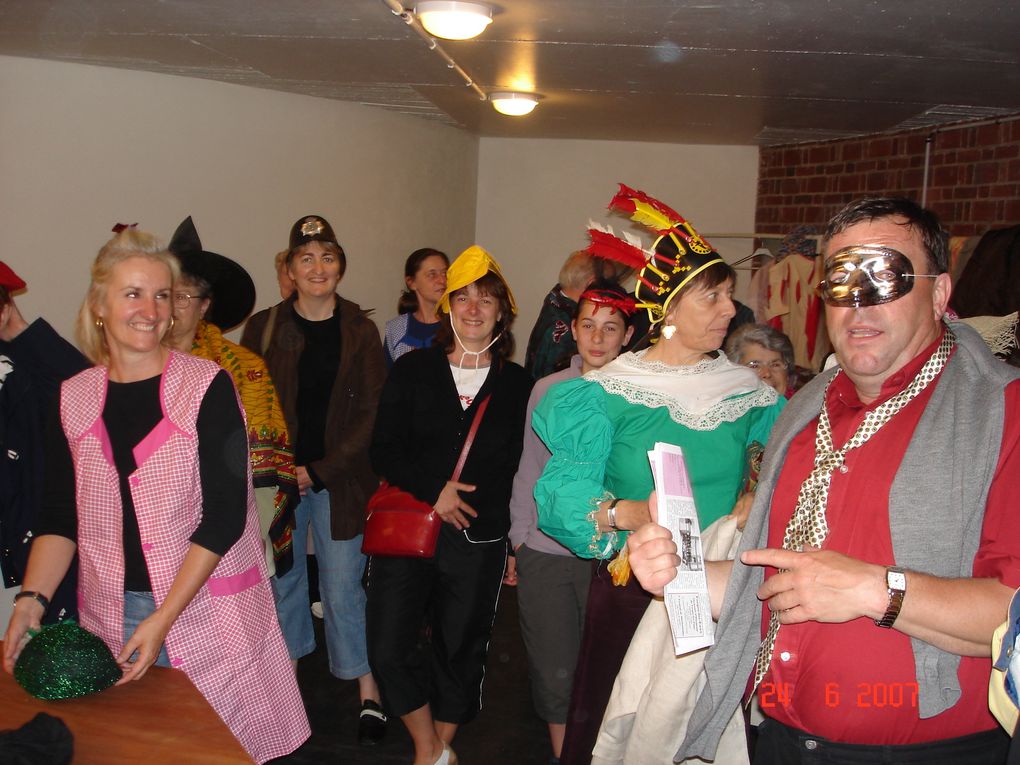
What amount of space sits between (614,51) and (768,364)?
1.66 meters

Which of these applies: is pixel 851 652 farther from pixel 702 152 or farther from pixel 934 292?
pixel 702 152

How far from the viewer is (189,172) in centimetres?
502

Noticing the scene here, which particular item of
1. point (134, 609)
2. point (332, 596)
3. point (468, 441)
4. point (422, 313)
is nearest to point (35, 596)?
point (134, 609)

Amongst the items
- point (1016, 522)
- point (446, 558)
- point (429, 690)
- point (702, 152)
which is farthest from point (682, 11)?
point (702, 152)

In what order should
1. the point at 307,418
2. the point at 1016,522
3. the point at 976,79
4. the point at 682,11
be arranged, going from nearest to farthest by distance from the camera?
the point at 1016,522, the point at 682,11, the point at 307,418, the point at 976,79

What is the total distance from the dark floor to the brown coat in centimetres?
81

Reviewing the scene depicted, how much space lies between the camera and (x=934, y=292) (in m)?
1.78

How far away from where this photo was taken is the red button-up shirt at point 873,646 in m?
1.57

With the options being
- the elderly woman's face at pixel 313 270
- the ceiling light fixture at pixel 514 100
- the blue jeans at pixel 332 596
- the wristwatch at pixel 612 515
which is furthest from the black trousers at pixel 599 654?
the ceiling light fixture at pixel 514 100

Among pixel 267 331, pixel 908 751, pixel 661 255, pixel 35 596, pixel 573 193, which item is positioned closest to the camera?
pixel 908 751

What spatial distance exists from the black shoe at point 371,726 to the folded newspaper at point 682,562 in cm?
230

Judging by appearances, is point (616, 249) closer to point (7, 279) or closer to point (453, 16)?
point (453, 16)

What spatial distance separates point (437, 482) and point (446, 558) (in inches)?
11.2

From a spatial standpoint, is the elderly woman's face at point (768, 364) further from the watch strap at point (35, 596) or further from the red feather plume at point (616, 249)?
the watch strap at point (35, 596)
